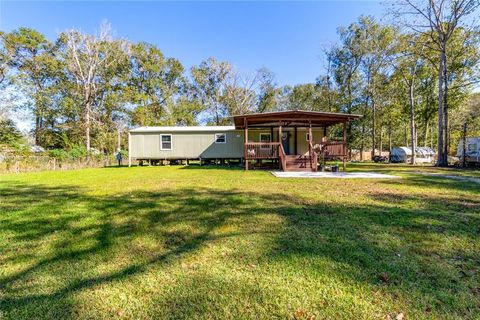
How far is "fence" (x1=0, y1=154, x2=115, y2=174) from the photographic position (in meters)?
13.2

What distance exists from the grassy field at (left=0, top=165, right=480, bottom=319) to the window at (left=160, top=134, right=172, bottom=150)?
41.2 feet

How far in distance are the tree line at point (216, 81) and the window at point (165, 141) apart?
6.39 m

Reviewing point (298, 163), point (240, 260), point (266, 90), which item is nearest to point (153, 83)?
point (266, 90)

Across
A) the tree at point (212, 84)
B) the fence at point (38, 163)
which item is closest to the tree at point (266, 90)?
the tree at point (212, 84)

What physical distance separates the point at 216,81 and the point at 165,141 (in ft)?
62.2

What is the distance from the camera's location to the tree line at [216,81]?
1894cm

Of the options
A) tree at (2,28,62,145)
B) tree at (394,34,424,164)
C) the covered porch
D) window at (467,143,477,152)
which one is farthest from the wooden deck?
tree at (2,28,62,145)

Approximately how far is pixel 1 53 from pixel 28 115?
579cm

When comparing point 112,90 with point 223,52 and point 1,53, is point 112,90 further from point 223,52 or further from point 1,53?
point 223,52

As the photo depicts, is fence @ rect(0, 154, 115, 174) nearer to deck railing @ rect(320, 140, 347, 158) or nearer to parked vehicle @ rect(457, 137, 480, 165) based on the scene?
deck railing @ rect(320, 140, 347, 158)

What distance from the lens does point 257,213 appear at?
458 centimetres

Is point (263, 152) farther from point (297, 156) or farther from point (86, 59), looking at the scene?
point (86, 59)

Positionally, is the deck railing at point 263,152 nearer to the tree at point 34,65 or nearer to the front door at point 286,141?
the front door at point 286,141

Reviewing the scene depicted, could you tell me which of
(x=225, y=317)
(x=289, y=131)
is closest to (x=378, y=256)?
(x=225, y=317)
